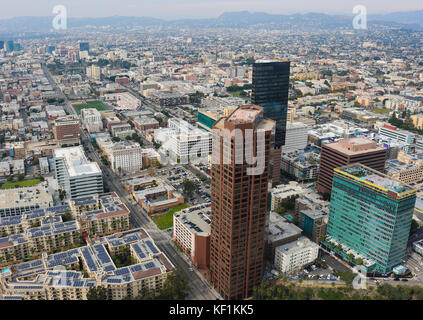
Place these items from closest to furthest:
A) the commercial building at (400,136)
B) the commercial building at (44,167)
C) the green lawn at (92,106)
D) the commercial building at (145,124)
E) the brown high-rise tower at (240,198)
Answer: the brown high-rise tower at (240,198), the commercial building at (44,167), the commercial building at (400,136), the commercial building at (145,124), the green lawn at (92,106)

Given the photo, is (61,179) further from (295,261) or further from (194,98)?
(194,98)

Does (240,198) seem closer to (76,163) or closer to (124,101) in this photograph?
(76,163)

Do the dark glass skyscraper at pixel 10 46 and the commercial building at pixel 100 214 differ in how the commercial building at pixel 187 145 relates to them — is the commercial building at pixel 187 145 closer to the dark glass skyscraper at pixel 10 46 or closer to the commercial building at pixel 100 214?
the commercial building at pixel 100 214

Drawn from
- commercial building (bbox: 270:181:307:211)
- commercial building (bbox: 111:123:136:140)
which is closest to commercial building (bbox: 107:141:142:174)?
commercial building (bbox: 111:123:136:140)

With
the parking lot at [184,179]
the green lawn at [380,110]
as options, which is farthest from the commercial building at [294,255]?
the green lawn at [380,110]

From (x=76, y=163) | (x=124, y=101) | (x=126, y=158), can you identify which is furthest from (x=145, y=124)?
(x=76, y=163)

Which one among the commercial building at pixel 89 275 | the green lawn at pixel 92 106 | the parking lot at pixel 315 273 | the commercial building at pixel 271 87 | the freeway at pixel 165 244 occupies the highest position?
the commercial building at pixel 271 87
